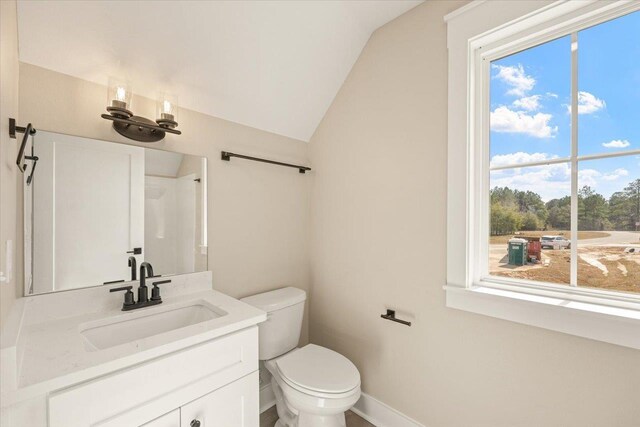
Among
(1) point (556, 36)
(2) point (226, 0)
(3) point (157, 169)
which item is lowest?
(3) point (157, 169)

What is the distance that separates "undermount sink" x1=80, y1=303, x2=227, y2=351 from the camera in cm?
110

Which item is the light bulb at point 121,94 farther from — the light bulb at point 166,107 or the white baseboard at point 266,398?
the white baseboard at point 266,398

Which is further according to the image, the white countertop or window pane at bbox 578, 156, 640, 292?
window pane at bbox 578, 156, 640, 292

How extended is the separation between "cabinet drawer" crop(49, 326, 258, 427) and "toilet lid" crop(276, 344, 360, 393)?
1.05 ft

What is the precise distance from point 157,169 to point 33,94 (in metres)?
0.51

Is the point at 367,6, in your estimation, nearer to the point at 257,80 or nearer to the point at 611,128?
the point at 257,80

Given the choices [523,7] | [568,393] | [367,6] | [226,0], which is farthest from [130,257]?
[523,7]

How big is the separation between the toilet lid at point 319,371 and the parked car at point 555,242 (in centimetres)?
109

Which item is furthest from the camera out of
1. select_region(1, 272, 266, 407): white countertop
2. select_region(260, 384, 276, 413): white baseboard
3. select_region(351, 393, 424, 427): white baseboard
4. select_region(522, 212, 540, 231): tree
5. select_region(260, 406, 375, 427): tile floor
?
select_region(260, 384, 276, 413): white baseboard

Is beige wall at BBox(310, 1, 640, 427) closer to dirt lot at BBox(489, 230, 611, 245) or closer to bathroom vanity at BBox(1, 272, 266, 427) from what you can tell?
dirt lot at BBox(489, 230, 611, 245)

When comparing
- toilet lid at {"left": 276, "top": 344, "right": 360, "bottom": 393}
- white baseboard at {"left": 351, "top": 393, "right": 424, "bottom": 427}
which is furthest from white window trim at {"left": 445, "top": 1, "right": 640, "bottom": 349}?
white baseboard at {"left": 351, "top": 393, "right": 424, "bottom": 427}

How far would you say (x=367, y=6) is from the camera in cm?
153

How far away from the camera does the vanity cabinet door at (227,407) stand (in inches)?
39.0

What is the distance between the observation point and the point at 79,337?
38.7 inches
